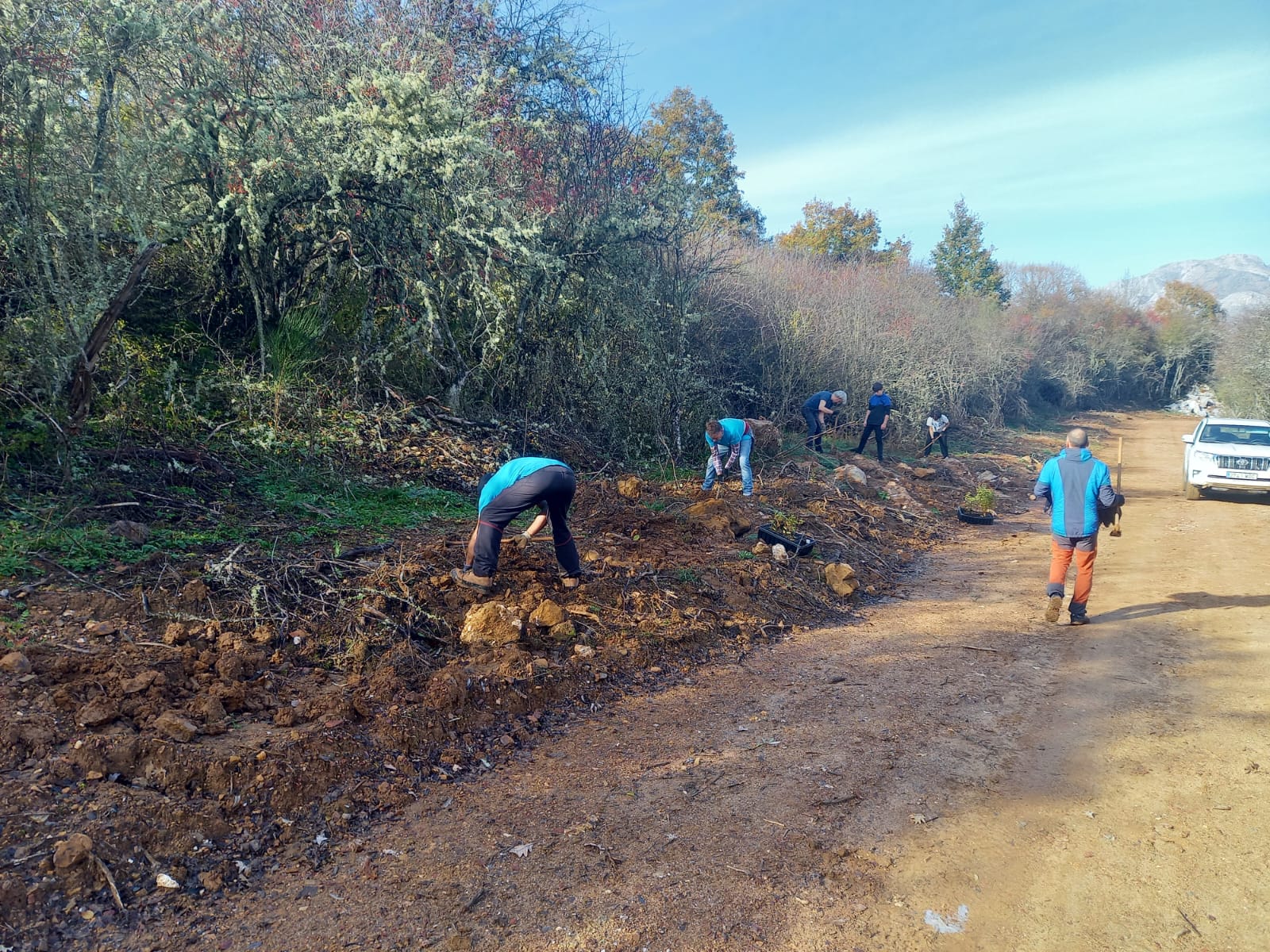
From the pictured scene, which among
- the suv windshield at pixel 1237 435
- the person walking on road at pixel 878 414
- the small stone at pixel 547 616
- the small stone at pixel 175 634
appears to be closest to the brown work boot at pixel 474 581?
the small stone at pixel 547 616

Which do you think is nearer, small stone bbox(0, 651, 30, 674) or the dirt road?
the dirt road

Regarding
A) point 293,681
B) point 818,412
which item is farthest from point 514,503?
point 818,412

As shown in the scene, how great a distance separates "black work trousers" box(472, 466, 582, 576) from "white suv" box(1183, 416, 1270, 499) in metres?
13.4

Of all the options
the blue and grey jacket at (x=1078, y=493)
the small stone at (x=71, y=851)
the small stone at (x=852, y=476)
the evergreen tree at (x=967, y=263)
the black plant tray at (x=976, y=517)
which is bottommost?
the black plant tray at (x=976, y=517)

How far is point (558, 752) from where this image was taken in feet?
14.7

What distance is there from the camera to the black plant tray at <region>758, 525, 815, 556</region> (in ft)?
27.5

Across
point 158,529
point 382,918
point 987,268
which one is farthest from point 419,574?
A: point 987,268

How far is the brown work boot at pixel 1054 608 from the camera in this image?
7.09 metres

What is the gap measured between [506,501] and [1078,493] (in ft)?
16.9

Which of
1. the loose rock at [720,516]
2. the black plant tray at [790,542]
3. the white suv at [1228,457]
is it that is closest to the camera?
the black plant tray at [790,542]

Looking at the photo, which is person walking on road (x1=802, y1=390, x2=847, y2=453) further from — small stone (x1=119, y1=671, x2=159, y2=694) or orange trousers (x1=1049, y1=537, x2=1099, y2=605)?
small stone (x1=119, y1=671, x2=159, y2=694)

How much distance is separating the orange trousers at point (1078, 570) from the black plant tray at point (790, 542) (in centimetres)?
239

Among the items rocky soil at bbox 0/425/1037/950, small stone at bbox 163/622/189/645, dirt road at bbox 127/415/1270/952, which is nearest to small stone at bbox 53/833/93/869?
rocky soil at bbox 0/425/1037/950

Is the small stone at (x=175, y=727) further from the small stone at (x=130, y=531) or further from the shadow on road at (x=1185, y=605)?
the shadow on road at (x=1185, y=605)
